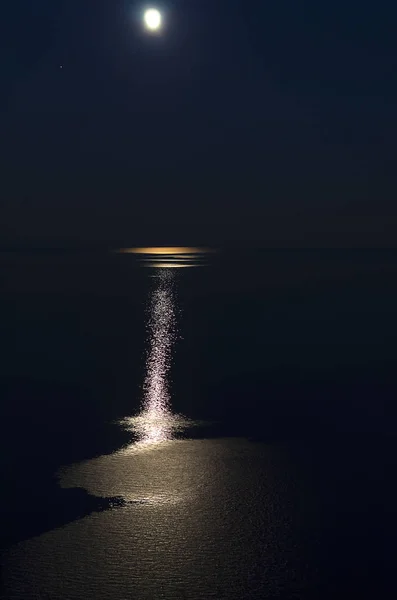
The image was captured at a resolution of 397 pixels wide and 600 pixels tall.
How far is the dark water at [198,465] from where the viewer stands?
9195 mm

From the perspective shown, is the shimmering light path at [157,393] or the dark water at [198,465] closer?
the dark water at [198,465]

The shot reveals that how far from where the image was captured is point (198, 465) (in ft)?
43.2

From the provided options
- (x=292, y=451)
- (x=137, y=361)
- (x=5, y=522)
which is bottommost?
(x=5, y=522)

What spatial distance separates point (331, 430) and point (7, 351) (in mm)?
14322

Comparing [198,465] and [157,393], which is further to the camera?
[157,393]

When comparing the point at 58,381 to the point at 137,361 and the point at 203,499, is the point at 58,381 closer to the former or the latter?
the point at 137,361

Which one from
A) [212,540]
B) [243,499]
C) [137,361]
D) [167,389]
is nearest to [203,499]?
[243,499]

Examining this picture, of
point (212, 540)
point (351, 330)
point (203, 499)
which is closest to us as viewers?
point (212, 540)

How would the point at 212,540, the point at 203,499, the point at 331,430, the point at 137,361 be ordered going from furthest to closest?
1. the point at 137,361
2. the point at 331,430
3. the point at 203,499
4. the point at 212,540

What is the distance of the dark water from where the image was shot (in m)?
9.20

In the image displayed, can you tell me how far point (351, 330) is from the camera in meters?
32.2

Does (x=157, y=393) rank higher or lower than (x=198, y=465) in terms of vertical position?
higher

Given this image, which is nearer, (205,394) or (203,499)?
A: (203,499)

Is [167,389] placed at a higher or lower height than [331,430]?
higher
